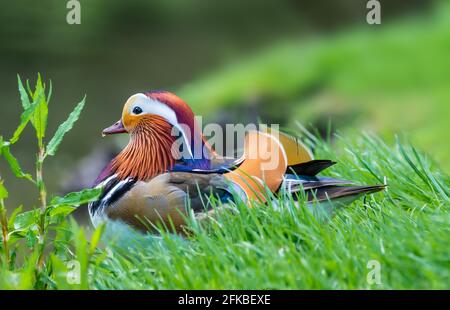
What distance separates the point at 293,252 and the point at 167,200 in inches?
19.4

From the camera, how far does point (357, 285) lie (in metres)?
2.10

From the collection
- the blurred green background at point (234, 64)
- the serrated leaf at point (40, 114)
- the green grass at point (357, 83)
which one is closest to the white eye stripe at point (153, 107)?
the serrated leaf at point (40, 114)

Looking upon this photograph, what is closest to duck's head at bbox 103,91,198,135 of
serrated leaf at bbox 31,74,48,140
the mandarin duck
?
the mandarin duck

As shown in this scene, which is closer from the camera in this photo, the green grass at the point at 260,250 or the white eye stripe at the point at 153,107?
the green grass at the point at 260,250

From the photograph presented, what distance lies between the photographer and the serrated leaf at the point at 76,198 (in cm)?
241

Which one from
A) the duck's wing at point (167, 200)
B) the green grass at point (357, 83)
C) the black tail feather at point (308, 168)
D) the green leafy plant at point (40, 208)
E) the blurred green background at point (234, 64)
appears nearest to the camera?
the green leafy plant at point (40, 208)

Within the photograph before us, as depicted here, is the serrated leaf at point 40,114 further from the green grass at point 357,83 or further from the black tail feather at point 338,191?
the green grass at point 357,83

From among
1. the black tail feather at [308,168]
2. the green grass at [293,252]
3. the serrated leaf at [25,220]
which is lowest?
the green grass at [293,252]

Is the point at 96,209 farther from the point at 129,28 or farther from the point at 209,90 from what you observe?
the point at 129,28

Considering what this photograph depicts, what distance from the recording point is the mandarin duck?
252 centimetres

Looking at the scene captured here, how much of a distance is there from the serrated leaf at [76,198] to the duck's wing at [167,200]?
12 cm

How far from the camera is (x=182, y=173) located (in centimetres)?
258

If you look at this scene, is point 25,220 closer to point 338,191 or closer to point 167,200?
point 167,200
